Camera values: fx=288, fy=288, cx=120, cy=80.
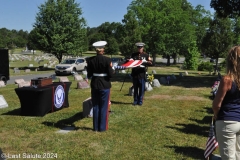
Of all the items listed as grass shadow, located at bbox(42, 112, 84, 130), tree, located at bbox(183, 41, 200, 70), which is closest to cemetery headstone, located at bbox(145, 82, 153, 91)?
grass shadow, located at bbox(42, 112, 84, 130)

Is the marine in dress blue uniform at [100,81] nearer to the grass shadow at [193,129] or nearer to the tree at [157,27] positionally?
the grass shadow at [193,129]

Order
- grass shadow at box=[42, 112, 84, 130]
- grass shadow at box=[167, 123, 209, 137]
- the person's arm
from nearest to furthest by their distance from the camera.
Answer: the person's arm
grass shadow at box=[167, 123, 209, 137]
grass shadow at box=[42, 112, 84, 130]

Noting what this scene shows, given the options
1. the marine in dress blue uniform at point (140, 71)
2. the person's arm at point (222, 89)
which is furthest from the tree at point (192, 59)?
the person's arm at point (222, 89)

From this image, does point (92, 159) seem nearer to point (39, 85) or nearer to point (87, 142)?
point (87, 142)

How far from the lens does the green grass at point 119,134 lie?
549 centimetres

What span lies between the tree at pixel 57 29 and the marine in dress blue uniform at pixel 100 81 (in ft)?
94.0

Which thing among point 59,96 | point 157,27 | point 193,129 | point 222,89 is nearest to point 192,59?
point 157,27

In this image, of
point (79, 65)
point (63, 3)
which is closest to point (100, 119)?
point (79, 65)

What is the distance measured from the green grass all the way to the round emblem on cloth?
0.26 meters

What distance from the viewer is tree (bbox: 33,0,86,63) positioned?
113 feet

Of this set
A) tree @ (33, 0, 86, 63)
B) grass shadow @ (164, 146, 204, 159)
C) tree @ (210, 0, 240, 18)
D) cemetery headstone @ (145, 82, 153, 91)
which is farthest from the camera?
tree @ (33, 0, 86, 63)

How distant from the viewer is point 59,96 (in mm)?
8938

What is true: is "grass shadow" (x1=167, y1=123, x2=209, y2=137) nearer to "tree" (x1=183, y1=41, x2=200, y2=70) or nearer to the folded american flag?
the folded american flag

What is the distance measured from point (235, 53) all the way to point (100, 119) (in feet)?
13.0
